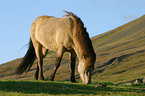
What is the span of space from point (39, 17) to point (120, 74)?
137 feet

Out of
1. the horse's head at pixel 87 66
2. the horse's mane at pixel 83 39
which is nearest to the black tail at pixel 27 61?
the horse's mane at pixel 83 39

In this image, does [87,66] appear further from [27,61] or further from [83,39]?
[27,61]

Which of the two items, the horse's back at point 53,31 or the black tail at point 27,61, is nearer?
the horse's back at point 53,31

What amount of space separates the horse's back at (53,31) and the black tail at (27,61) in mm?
1138

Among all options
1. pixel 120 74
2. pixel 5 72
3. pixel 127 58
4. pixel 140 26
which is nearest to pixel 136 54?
pixel 127 58

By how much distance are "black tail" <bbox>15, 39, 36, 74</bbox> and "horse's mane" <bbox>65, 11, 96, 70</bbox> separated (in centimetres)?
553

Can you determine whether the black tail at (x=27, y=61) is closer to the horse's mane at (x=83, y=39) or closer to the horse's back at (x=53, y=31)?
the horse's back at (x=53, y=31)

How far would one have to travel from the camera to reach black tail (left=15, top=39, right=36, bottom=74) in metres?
21.0

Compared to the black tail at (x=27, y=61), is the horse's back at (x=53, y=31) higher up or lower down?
higher up

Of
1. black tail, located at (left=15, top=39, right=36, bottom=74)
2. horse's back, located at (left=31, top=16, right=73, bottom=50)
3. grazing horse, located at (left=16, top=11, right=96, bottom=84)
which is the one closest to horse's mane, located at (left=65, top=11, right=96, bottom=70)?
grazing horse, located at (left=16, top=11, right=96, bottom=84)

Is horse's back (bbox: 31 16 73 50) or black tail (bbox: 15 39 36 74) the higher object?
horse's back (bbox: 31 16 73 50)

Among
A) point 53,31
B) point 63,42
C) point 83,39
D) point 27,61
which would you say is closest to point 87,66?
point 83,39

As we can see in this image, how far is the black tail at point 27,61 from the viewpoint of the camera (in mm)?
20984

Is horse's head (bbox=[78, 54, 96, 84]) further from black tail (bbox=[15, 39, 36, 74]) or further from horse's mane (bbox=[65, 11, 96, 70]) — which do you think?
black tail (bbox=[15, 39, 36, 74])
